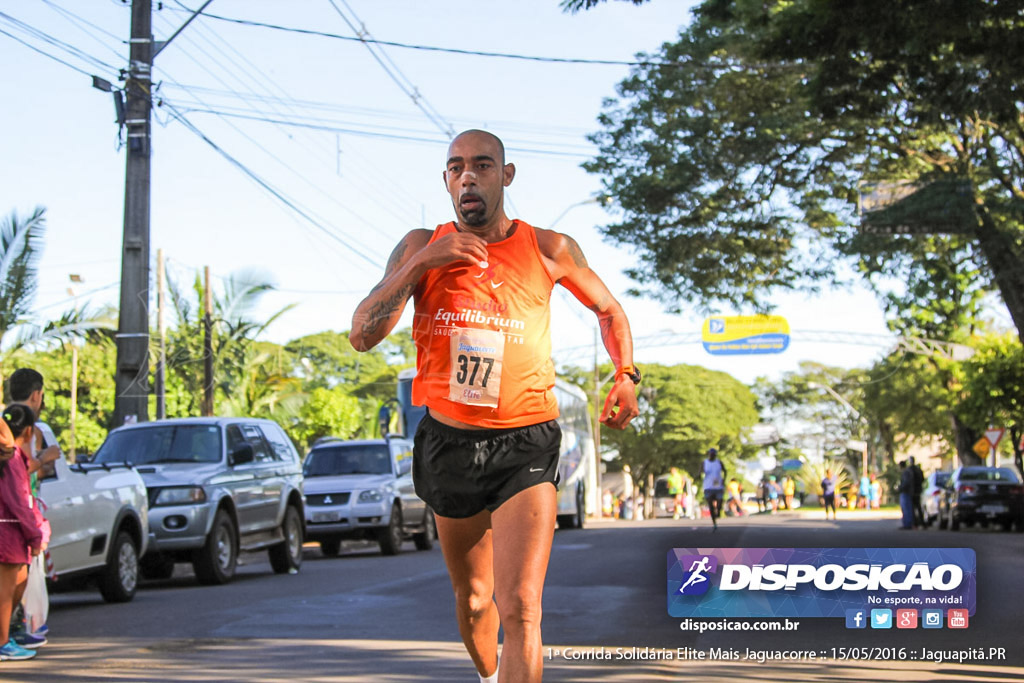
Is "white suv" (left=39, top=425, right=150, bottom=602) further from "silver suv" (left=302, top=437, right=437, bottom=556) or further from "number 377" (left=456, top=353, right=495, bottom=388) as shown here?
"number 377" (left=456, top=353, right=495, bottom=388)

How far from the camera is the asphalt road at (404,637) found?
25.0 ft

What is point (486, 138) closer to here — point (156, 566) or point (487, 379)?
point (487, 379)

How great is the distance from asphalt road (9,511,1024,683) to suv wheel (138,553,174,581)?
302 millimetres

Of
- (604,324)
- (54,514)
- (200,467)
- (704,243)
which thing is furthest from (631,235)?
(604,324)

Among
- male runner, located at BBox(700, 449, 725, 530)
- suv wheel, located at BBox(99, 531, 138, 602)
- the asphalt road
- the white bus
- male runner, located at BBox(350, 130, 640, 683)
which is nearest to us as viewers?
male runner, located at BBox(350, 130, 640, 683)

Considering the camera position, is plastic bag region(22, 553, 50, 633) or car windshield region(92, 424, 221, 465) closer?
plastic bag region(22, 553, 50, 633)

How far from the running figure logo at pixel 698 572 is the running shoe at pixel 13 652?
4243mm

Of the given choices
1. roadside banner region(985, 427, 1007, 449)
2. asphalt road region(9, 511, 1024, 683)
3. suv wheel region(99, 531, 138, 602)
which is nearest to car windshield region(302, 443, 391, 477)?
asphalt road region(9, 511, 1024, 683)

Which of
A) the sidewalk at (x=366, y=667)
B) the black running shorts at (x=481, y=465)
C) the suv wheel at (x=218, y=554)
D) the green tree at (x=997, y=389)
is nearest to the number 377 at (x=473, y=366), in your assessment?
the black running shorts at (x=481, y=465)

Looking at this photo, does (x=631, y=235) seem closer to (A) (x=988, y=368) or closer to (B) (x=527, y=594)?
(A) (x=988, y=368)

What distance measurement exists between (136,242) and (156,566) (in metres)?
4.45

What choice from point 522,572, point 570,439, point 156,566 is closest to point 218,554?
point 156,566

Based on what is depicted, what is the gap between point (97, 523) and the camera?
456 inches

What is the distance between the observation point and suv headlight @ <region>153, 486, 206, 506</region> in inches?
551
